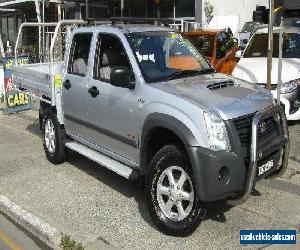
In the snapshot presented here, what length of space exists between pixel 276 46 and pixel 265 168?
624 centimetres

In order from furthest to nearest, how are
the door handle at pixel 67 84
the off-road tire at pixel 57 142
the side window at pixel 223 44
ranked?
the side window at pixel 223 44, the off-road tire at pixel 57 142, the door handle at pixel 67 84

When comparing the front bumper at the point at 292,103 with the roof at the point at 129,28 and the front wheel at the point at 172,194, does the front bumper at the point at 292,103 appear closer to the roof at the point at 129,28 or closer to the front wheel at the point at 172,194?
the roof at the point at 129,28

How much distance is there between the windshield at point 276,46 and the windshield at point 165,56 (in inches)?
177

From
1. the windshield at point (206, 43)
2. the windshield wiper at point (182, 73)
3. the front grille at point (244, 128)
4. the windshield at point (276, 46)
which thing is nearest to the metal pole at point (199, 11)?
the windshield at point (206, 43)

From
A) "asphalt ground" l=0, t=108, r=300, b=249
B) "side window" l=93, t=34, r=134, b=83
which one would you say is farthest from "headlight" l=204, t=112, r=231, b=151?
"side window" l=93, t=34, r=134, b=83

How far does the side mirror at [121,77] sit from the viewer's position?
16.3 feet

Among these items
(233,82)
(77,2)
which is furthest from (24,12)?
(233,82)

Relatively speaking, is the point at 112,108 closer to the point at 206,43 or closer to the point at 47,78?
the point at 47,78

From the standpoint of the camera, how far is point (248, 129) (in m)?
4.34

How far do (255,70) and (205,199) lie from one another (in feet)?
17.7

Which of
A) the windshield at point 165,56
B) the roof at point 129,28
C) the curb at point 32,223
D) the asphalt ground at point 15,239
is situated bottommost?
the asphalt ground at point 15,239

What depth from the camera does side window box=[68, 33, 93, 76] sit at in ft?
20.0

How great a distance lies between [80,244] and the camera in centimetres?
→ 436

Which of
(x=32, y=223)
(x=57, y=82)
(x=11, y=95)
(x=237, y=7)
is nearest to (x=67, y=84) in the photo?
(x=57, y=82)
